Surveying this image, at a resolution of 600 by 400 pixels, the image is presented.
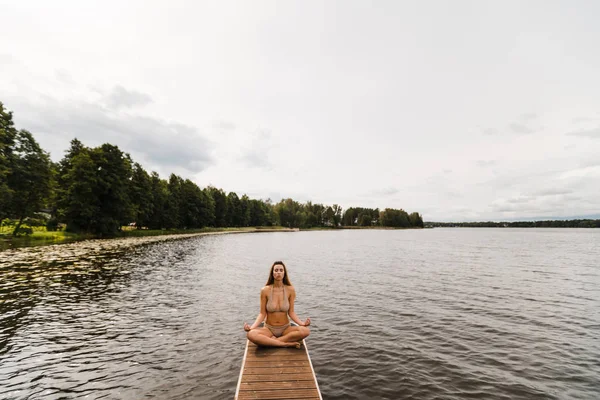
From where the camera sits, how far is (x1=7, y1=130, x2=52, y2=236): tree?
53.9 metres

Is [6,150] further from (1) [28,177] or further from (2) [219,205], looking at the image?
(2) [219,205]

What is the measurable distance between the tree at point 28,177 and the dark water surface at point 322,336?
36773 millimetres

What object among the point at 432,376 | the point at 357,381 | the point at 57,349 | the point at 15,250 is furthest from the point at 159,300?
the point at 15,250

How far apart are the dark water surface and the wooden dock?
59.4 inches

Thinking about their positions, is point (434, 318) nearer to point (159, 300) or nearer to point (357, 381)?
point (357, 381)

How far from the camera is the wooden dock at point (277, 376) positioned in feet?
24.9

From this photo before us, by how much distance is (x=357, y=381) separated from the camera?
10.6 metres

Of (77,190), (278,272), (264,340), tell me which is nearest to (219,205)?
(77,190)

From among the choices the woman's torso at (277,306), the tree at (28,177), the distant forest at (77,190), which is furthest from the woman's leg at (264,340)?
the tree at (28,177)

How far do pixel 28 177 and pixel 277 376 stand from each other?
69044 millimetres

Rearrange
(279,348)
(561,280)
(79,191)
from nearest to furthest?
1. (279,348)
2. (561,280)
3. (79,191)

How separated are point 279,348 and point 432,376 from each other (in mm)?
5847

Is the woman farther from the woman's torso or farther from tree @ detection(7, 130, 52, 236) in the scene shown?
tree @ detection(7, 130, 52, 236)

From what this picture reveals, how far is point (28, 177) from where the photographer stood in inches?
2173
